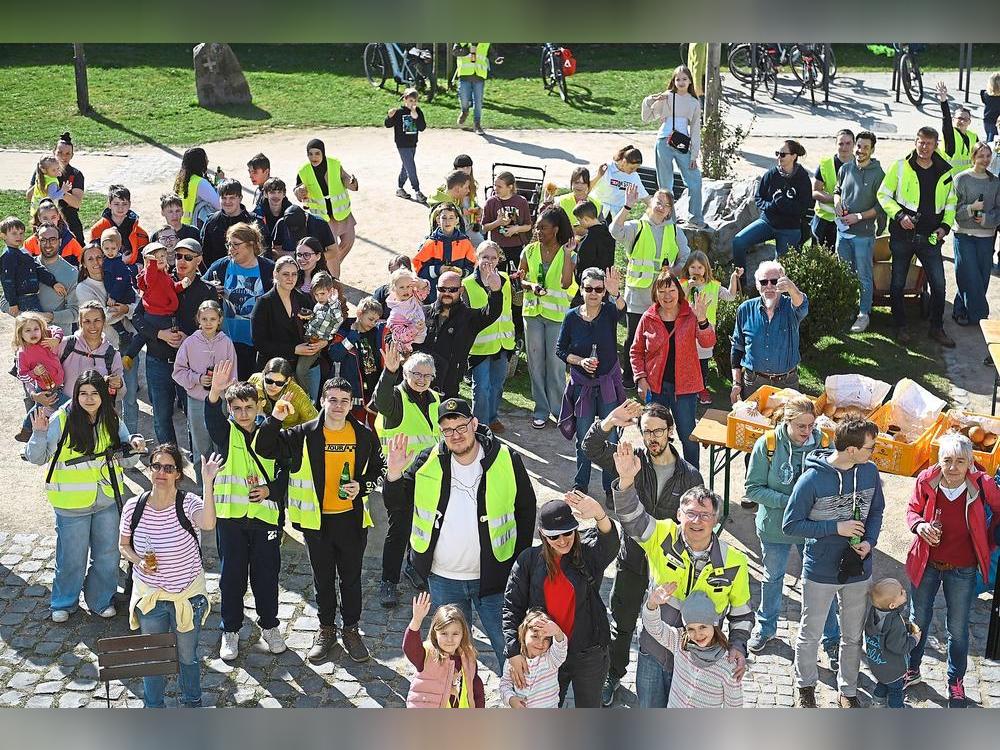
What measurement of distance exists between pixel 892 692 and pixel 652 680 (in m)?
1.56

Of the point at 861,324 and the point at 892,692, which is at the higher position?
the point at 861,324

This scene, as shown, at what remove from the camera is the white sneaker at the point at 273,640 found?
7.24 metres

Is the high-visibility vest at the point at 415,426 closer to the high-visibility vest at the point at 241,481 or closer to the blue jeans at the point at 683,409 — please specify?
the high-visibility vest at the point at 241,481

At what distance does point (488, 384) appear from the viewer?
9516mm

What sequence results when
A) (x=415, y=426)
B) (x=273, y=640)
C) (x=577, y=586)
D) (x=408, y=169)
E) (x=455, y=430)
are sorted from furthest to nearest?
(x=408, y=169), (x=415, y=426), (x=273, y=640), (x=455, y=430), (x=577, y=586)

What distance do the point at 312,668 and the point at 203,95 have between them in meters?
16.2

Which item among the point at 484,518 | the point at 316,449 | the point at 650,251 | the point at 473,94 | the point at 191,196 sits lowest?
the point at 484,518

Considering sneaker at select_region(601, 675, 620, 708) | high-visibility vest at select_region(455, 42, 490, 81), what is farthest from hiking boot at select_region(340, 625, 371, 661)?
high-visibility vest at select_region(455, 42, 490, 81)

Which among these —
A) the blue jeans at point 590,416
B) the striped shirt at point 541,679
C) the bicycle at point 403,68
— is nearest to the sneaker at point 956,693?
the striped shirt at point 541,679

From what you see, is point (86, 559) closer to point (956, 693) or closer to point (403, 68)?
point (956, 693)

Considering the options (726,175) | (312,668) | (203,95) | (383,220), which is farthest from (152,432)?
(203,95)

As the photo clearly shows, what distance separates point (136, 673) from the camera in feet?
20.4

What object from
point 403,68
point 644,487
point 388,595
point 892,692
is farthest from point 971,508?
point 403,68

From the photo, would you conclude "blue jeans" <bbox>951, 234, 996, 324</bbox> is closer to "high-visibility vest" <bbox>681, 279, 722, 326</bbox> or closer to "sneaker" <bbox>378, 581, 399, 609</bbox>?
"high-visibility vest" <bbox>681, 279, 722, 326</bbox>
